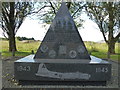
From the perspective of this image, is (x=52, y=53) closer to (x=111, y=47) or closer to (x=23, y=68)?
(x=23, y=68)

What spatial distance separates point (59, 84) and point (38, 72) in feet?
2.62

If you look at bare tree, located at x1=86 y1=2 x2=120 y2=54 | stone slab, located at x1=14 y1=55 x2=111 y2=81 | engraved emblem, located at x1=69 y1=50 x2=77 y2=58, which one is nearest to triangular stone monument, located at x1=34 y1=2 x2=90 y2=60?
engraved emblem, located at x1=69 y1=50 x2=77 y2=58

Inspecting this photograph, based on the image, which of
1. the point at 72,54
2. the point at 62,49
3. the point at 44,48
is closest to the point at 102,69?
the point at 72,54

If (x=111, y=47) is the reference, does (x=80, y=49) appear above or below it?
above

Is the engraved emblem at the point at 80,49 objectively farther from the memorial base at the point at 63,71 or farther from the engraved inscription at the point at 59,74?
the engraved inscription at the point at 59,74

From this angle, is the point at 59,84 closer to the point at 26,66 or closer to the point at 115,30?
the point at 26,66

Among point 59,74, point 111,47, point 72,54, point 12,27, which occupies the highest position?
point 12,27

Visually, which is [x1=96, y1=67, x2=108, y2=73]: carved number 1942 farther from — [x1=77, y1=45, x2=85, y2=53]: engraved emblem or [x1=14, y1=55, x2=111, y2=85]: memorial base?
[x1=77, y1=45, x2=85, y2=53]: engraved emblem

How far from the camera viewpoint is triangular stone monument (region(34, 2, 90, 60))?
266 inches

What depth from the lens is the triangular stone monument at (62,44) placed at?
266 inches

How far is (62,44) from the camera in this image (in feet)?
22.3

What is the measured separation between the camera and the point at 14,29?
2148 cm

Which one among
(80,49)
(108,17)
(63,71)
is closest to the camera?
(63,71)

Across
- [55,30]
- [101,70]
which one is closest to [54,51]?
[55,30]
